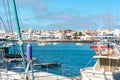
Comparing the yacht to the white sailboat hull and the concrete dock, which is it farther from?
the concrete dock

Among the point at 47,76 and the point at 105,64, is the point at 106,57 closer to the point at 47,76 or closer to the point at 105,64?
the point at 105,64

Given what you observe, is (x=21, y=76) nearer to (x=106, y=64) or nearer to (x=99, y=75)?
(x=99, y=75)

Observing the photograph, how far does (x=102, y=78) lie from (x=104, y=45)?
4587 millimetres

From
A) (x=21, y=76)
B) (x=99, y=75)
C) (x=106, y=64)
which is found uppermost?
(x=21, y=76)

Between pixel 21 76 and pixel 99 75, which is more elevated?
pixel 21 76

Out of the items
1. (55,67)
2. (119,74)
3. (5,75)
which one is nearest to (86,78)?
(119,74)

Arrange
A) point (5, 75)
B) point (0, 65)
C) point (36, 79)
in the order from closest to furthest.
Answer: point (5, 75) < point (36, 79) < point (0, 65)

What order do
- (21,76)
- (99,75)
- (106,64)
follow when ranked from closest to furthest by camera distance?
(21,76)
(99,75)
(106,64)

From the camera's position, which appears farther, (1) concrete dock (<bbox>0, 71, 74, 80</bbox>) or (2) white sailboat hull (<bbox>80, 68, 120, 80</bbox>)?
(2) white sailboat hull (<bbox>80, 68, 120, 80</bbox>)

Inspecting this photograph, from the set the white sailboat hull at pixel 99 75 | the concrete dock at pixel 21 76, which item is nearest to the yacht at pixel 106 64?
the white sailboat hull at pixel 99 75

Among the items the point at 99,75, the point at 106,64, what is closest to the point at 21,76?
the point at 99,75

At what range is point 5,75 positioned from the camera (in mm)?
20094

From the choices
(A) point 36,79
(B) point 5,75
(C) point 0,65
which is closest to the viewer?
(B) point 5,75

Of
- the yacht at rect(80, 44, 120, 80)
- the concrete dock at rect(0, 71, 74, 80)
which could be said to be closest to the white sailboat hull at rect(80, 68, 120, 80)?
the yacht at rect(80, 44, 120, 80)
